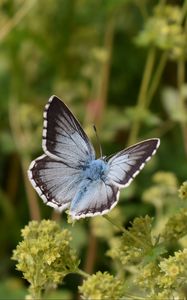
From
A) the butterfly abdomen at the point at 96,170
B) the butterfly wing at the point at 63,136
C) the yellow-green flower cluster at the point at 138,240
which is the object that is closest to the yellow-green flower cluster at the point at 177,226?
the yellow-green flower cluster at the point at 138,240

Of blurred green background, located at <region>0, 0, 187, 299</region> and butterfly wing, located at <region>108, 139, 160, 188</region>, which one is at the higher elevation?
blurred green background, located at <region>0, 0, 187, 299</region>

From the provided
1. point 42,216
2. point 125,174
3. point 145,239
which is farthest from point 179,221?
→ point 42,216

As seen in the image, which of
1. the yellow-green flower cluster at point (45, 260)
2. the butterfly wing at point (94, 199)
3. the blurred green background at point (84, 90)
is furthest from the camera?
the blurred green background at point (84, 90)

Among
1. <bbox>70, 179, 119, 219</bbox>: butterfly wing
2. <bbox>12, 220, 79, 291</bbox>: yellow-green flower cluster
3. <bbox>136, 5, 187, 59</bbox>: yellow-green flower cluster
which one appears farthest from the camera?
A: <bbox>136, 5, 187, 59</bbox>: yellow-green flower cluster

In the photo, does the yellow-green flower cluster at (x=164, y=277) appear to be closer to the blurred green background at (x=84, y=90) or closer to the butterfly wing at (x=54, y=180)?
the butterfly wing at (x=54, y=180)

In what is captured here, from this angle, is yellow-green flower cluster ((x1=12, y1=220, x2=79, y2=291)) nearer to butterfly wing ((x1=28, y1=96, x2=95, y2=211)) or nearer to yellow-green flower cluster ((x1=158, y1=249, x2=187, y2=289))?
butterfly wing ((x1=28, y1=96, x2=95, y2=211))

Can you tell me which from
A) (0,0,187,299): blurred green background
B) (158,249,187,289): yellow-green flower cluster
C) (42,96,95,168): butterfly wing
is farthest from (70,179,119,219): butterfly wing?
(0,0,187,299): blurred green background
